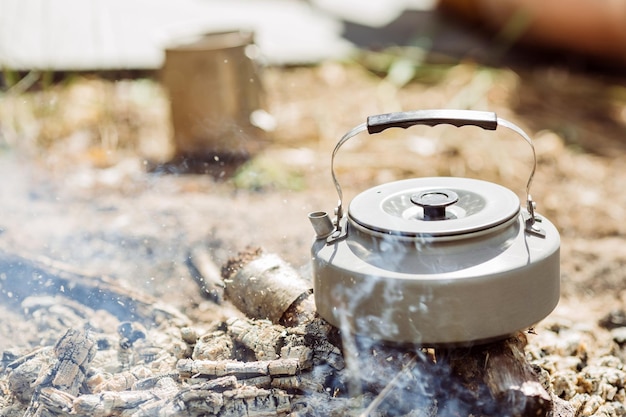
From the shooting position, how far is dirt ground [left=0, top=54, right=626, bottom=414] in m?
3.68

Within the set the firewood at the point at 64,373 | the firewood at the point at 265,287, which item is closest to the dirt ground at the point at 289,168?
the firewood at the point at 265,287

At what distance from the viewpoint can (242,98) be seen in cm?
530

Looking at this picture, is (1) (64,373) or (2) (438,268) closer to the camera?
(2) (438,268)

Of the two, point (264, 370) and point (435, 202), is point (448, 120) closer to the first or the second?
point (435, 202)

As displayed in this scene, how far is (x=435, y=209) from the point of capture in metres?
1.97

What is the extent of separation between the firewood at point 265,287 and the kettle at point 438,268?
39 cm

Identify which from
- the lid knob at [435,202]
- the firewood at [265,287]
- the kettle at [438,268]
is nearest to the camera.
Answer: the kettle at [438,268]

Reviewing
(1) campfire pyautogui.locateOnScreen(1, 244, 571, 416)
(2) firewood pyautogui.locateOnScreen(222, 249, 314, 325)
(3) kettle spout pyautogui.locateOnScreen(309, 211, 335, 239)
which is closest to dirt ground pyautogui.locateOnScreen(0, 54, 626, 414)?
(2) firewood pyautogui.locateOnScreen(222, 249, 314, 325)

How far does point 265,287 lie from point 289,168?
103 inches

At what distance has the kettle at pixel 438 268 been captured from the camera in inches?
71.9

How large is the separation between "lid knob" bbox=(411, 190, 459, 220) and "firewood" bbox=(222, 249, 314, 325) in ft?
1.99

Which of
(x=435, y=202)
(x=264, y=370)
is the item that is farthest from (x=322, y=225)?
(x=264, y=370)

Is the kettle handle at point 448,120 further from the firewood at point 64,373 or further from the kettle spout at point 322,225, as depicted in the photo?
the firewood at point 64,373

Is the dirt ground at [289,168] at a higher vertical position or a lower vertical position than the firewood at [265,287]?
lower
